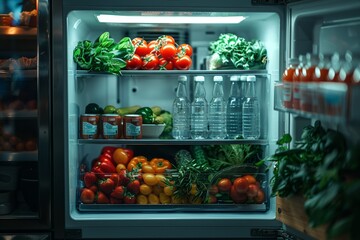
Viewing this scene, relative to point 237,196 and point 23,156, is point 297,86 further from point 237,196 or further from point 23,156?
point 23,156

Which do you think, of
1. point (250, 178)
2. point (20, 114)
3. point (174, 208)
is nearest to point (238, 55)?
point (250, 178)

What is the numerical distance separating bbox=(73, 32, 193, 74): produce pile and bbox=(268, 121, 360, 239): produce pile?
1.08 m

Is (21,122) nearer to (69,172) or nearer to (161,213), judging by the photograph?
(69,172)

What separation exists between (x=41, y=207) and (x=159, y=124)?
79cm

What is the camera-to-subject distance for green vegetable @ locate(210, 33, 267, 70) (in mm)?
3291

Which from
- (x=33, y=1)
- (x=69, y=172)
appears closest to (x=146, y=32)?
(x=33, y=1)

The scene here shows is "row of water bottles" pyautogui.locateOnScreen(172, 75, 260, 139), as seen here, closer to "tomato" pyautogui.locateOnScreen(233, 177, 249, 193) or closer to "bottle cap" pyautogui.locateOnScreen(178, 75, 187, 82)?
"bottle cap" pyautogui.locateOnScreen(178, 75, 187, 82)

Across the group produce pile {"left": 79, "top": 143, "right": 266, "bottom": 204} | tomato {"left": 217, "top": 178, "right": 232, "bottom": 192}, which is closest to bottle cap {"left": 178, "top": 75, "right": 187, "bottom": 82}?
produce pile {"left": 79, "top": 143, "right": 266, "bottom": 204}

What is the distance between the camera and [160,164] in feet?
11.0

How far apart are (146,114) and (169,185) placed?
1.39 ft

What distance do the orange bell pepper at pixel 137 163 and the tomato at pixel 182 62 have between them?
56cm

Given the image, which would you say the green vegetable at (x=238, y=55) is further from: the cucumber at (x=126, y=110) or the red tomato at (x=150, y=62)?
the cucumber at (x=126, y=110)

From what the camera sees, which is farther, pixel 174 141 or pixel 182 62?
pixel 182 62

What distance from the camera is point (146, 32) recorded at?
3654 millimetres
